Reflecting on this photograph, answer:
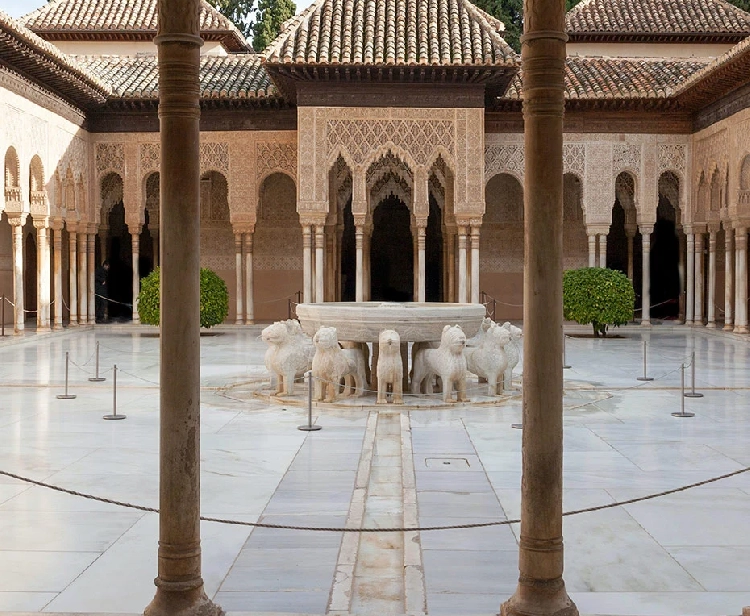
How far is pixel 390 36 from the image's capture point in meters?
20.0

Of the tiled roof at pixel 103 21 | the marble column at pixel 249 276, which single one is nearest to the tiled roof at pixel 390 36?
the marble column at pixel 249 276

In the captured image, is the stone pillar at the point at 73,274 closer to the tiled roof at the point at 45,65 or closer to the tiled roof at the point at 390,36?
the tiled roof at the point at 45,65

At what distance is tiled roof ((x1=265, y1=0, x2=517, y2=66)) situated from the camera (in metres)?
19.0

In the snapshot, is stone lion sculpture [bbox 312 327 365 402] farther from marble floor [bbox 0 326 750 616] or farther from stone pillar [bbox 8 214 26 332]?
stone pillar [bbox 8 214 26 332]

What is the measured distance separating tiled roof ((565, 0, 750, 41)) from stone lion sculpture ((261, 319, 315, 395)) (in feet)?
58.8

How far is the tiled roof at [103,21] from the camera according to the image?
26.3m

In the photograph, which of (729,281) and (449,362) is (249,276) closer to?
(729,281)

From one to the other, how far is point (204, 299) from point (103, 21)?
12.0 metres

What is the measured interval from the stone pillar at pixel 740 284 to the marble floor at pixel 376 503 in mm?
9090

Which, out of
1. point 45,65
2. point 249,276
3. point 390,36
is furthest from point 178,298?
point 249,276

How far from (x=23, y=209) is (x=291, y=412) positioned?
11.4 metres

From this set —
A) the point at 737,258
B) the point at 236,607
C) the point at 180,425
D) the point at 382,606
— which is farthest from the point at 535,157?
the point at 737,258

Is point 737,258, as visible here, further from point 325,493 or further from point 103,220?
point 325,493

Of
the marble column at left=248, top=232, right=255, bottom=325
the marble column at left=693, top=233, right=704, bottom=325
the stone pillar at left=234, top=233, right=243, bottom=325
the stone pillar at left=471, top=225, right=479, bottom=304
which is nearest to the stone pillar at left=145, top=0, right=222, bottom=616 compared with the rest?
the stone pillar at left=471, top=225, right=479, bottom=304
